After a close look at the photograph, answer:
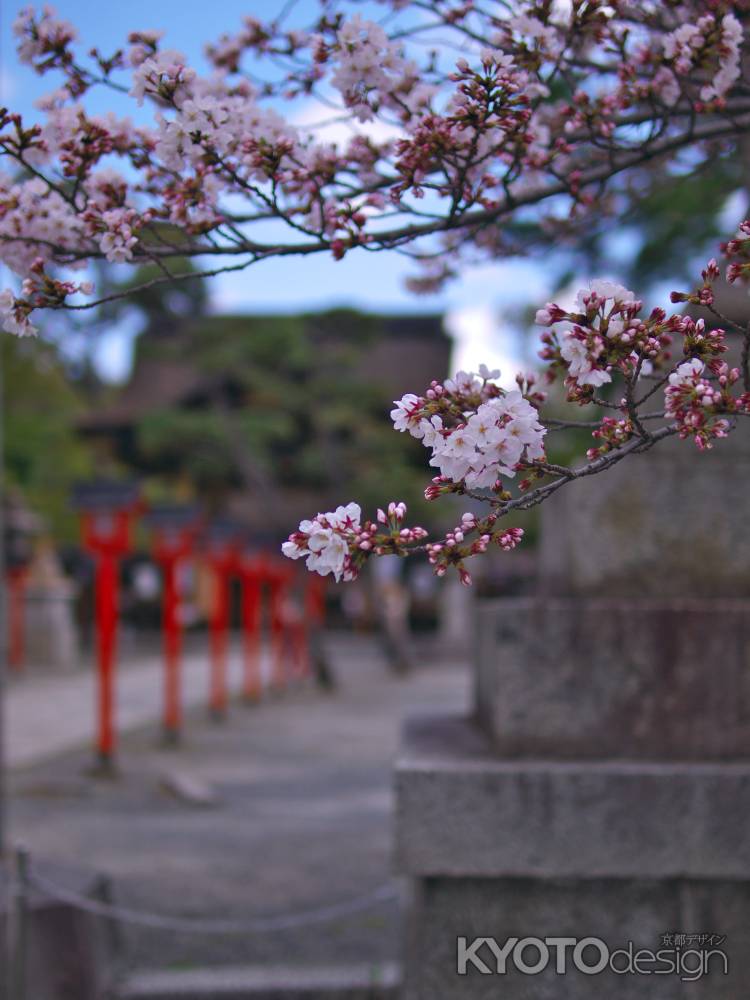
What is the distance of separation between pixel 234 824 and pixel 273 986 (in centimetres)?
375

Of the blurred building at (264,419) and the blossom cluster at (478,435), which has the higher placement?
the blurred building at (264,419)

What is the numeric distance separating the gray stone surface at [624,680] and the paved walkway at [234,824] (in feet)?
2.07

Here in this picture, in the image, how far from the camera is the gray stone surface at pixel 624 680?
328cm

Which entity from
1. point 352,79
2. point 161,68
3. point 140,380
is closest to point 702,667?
point 352,79

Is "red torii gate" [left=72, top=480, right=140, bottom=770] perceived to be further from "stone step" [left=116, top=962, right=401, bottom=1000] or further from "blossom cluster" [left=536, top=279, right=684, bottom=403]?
"blossom cluster" [left=536, top=279, right=684, bottom=403]

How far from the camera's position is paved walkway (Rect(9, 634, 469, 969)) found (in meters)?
5.14

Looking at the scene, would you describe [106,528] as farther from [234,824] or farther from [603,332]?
[603,332]

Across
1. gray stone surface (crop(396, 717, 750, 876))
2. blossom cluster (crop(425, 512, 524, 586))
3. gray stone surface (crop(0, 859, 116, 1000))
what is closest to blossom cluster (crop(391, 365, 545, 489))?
blossom cluster (crop(425, 512, 524, 586))

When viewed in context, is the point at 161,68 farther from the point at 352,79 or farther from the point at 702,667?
the point at 702,667

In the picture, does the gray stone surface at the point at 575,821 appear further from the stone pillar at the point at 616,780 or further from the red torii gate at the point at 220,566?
the red torii gate at the point at 220,566

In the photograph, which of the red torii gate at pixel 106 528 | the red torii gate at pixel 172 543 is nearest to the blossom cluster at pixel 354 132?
the red torii gate at pixel 106 528

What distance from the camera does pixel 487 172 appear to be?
8.57 feet

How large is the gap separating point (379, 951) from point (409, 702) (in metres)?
12.9

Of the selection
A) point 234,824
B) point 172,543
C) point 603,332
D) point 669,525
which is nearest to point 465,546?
point 603,332
